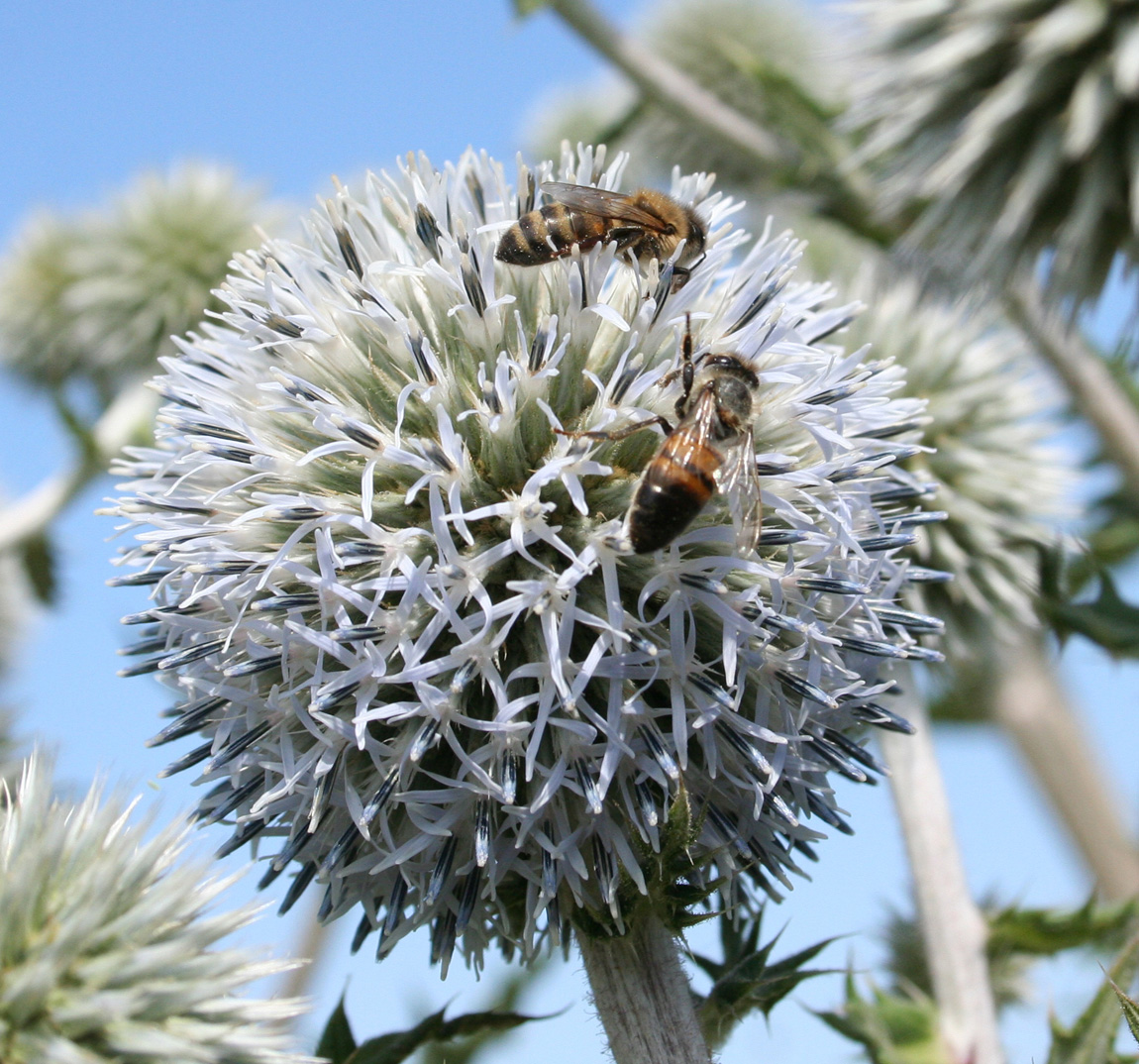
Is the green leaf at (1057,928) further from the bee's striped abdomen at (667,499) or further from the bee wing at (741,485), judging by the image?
the bee's striped abdomen at (667,499)

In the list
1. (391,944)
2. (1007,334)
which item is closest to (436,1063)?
(391,944)

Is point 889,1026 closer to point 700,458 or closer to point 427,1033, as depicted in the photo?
point 427,1033

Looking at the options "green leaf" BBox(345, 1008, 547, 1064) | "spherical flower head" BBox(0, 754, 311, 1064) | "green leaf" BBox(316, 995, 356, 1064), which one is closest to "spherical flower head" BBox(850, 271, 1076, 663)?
"green leaf" BBox(345, 1008, 547, 1064)

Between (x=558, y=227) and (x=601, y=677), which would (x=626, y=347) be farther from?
(x=601, y=677)

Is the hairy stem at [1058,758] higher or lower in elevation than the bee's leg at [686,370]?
lower

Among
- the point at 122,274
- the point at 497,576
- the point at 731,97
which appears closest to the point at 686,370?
the point at 497,576

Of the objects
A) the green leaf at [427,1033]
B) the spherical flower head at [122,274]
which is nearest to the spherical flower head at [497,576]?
the green leaf at [427,1033]

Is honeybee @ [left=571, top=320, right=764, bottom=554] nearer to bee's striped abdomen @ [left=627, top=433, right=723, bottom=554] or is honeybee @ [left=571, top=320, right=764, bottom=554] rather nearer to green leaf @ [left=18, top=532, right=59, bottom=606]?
bee's striped abdomen @ [left=627, top=433, right=723, bottom=554]
